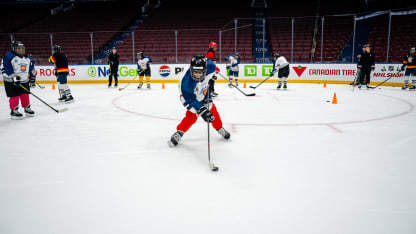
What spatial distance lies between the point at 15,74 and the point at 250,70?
9621 millimetres

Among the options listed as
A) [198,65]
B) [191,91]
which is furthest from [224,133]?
[198,65]

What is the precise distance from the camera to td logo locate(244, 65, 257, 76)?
12873 mm

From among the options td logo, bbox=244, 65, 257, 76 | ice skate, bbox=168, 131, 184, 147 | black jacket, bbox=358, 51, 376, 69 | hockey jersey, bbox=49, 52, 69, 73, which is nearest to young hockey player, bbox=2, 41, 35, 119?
hockey jersey, bbox=49, 52, 69, 73

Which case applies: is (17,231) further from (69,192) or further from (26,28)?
(26,28)

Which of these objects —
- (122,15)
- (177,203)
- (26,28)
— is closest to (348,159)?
(177,203)

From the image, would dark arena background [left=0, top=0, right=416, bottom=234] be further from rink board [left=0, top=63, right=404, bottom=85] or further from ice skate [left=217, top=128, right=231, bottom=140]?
rink board [left=0, top=63, right=404, bottom=85]

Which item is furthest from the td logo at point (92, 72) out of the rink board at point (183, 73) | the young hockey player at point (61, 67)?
the young hockey player at point (61, 67)

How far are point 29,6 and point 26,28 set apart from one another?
4.15 metres

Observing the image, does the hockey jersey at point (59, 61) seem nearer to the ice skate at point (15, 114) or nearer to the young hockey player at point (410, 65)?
the ice skate at point (15, 114)

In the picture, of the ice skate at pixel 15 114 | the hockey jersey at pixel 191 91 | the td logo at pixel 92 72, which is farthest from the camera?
the td logo at pixel 92 72

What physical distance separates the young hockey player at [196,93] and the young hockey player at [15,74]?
10.6ft

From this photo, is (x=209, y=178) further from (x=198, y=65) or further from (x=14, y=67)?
(x=14, y=67)

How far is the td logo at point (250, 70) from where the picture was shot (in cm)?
1287

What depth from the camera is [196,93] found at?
3.22 metres
